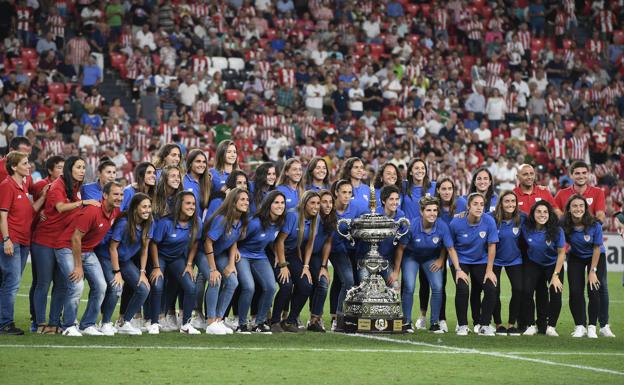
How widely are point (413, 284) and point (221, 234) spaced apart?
216cm

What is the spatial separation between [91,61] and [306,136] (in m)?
4.89

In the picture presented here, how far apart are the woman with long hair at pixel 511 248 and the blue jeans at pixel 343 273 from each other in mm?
1534

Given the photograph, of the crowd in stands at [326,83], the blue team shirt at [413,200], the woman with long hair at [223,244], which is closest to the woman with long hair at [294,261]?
the woman with long hair at [223,244]

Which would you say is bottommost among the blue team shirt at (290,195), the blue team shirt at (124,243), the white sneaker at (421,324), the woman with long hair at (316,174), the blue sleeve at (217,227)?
the white sneaker at (421,324)

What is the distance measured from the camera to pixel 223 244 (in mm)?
12430

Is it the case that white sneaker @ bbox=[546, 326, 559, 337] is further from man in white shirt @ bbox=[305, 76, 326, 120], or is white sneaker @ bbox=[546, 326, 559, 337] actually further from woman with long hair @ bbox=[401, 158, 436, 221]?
man in white shirt @ bbox=[305, 76, 326, 120]

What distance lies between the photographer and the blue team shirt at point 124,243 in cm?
1198

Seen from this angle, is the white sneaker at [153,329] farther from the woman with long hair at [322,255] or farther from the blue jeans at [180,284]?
the woman with long hair at [322,255]

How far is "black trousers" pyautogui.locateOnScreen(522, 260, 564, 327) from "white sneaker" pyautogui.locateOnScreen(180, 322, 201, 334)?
3.40 m

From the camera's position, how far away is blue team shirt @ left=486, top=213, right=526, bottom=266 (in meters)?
12.9

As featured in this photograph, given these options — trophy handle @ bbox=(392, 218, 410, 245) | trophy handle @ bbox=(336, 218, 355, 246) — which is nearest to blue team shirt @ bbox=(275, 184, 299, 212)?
trophy handle @ bbox=(336, 218, 355, 246)

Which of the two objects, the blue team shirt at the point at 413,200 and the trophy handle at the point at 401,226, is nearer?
the trophy handle at the point at 401,226

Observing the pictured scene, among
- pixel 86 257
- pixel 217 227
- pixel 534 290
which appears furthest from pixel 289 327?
pixel 534 290

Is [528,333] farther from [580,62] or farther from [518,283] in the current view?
[580,62]
